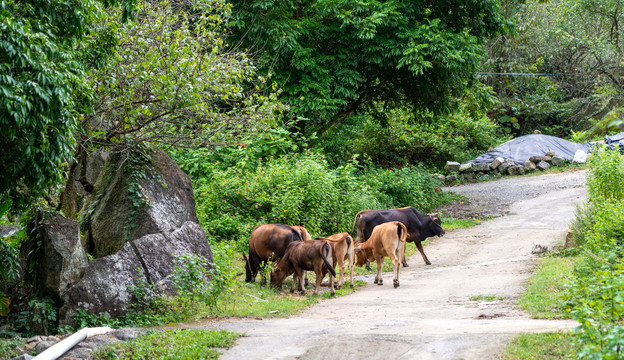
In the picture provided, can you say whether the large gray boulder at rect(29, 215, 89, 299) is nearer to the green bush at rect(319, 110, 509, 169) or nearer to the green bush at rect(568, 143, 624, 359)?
the green bush at rect(568, 143, 624, 359)

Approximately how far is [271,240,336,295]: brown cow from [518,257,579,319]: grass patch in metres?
3.57

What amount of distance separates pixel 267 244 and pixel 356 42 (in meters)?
9.78

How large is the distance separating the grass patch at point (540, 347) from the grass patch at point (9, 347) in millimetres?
5593

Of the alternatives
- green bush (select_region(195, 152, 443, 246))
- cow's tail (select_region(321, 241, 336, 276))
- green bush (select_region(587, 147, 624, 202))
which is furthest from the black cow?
cow's tail (select_region(321, 241, 336, 276))

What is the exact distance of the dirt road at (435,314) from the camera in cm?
675

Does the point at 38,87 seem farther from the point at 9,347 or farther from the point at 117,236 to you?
the point at 117,236

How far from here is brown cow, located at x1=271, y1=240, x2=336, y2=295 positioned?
11484mm

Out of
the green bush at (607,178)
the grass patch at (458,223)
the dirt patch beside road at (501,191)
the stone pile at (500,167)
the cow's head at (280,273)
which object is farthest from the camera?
the stone pile at (500,167)

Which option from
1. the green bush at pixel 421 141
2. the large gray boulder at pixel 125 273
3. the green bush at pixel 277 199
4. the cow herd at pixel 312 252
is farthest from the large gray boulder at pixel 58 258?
the green bush at pixel 421 141

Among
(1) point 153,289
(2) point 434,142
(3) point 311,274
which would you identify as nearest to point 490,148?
(2) point 434,142

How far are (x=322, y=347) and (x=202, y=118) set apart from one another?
6.62 metres

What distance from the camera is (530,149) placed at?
102ft

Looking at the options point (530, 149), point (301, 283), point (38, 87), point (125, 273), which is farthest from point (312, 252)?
point (530, 149)

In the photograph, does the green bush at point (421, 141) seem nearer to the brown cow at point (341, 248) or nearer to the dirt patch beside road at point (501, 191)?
A: the dirt patch beside road at point (501, 191)
